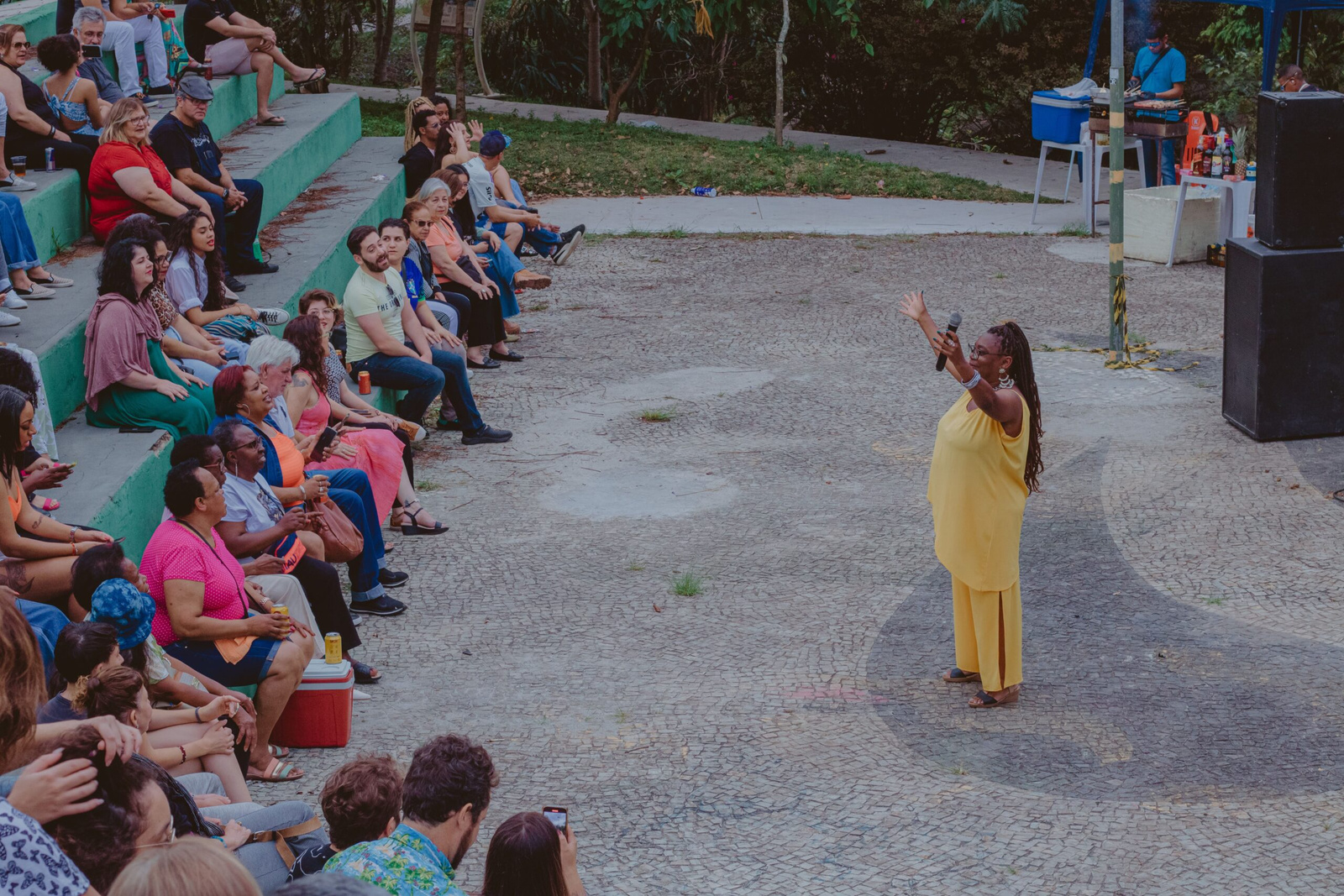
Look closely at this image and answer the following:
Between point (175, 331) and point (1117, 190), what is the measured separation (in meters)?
6.85

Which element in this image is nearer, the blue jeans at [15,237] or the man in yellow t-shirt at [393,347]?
the blue jeans at [15,237]

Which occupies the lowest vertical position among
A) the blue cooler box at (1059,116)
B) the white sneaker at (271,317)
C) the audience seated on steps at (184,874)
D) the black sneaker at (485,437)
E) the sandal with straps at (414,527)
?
the sandal with straps at (414,527)

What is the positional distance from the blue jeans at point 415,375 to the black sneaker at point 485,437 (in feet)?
0.82

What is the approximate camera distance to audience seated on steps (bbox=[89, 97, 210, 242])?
8727mm

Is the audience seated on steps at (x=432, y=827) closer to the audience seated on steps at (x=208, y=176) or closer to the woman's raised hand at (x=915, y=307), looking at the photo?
the woman's raised hand at (x=915, y=307)

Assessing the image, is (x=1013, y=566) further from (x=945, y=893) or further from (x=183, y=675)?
(x=183, y=675)

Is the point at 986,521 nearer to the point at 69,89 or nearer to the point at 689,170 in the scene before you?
the point at 69,89

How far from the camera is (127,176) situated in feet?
28.6

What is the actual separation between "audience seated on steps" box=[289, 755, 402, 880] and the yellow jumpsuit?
106 inches

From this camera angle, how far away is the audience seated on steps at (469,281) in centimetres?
1029

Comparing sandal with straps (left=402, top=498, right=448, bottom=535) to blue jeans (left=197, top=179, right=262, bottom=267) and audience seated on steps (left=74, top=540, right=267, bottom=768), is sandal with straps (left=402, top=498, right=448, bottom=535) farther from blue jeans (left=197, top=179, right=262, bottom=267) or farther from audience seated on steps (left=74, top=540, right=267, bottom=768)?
blue jeans (left=197, top=179, right=262, bottom=267)

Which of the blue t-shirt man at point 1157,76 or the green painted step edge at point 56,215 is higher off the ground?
the blue t-shirt man at point 1157,76

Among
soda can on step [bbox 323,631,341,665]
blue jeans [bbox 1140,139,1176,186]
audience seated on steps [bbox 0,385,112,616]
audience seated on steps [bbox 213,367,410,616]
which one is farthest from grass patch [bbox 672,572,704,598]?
blue jeans [bbox 1140,139,1176,186]

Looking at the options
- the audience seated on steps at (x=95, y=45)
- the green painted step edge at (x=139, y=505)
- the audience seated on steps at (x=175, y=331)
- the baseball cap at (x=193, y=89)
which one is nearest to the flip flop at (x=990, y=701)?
the green painted step edge at (x=139, y=505)
